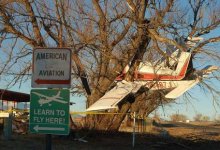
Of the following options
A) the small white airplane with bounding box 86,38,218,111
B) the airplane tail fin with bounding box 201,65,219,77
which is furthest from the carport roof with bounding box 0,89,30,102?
the airplane tail fin with bounding box 201,65,219,77

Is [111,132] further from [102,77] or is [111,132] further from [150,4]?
[150,4]

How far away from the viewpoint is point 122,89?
22938 mm

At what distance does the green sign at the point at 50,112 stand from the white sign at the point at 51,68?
0.12 metres

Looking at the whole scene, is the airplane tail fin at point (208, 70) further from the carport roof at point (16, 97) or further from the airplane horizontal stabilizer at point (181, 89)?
the carport roof at point (16, 97)

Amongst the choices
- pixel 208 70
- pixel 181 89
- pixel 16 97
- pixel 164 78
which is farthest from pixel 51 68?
pixel 16 97

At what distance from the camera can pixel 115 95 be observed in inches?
874

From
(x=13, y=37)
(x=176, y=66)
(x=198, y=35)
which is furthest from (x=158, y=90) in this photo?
(x=13, y=37)

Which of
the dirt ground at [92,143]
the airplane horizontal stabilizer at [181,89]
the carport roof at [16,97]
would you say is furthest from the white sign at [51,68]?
the carport roof at [16,97]

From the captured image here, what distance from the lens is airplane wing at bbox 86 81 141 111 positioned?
68.7 ft

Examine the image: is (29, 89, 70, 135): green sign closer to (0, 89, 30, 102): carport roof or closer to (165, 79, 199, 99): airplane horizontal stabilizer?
(165, 79, 199, 99): airplane horizontal stabilizer

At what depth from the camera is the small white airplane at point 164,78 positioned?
2241 cm

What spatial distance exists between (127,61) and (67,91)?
1592 centimetres

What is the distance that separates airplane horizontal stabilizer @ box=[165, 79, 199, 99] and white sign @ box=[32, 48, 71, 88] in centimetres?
1486

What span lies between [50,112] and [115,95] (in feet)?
48.8
